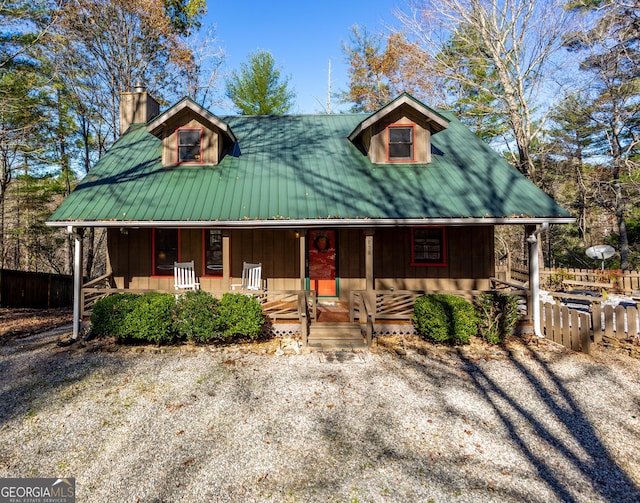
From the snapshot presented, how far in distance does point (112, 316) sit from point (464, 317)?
8.26 m

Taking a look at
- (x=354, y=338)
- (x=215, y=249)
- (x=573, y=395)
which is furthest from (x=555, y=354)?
(x=215, y=249)

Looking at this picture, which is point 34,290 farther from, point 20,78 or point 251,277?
point 251,277

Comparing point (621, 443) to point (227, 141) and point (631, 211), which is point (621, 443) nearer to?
point (227, 141)

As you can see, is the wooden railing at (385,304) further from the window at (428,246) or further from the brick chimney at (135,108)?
the brick chimney at (135,108)

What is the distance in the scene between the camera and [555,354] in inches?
291

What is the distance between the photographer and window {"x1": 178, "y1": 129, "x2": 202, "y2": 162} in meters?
10.3

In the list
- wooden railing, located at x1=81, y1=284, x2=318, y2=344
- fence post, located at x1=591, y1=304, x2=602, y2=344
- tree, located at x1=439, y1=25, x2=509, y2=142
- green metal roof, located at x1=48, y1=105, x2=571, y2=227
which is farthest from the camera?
tree, located at x1=439, y1=25, x2=509, y2=142

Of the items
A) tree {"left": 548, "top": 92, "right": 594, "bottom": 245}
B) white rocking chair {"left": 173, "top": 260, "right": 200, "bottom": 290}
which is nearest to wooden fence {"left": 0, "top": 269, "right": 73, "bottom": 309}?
white rocking chair {"left": 173, "top": 260, "right": 200, "bottom": 290}

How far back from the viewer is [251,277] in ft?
31.3

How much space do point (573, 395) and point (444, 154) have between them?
7.58 metres

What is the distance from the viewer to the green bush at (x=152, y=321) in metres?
7.57

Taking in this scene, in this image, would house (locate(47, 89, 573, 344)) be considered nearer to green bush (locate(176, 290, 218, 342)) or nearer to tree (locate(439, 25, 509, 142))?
green bush (locate(176, 290, 218, 342))

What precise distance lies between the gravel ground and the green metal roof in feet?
10.8

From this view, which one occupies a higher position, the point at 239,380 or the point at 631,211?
the point at 631,211
